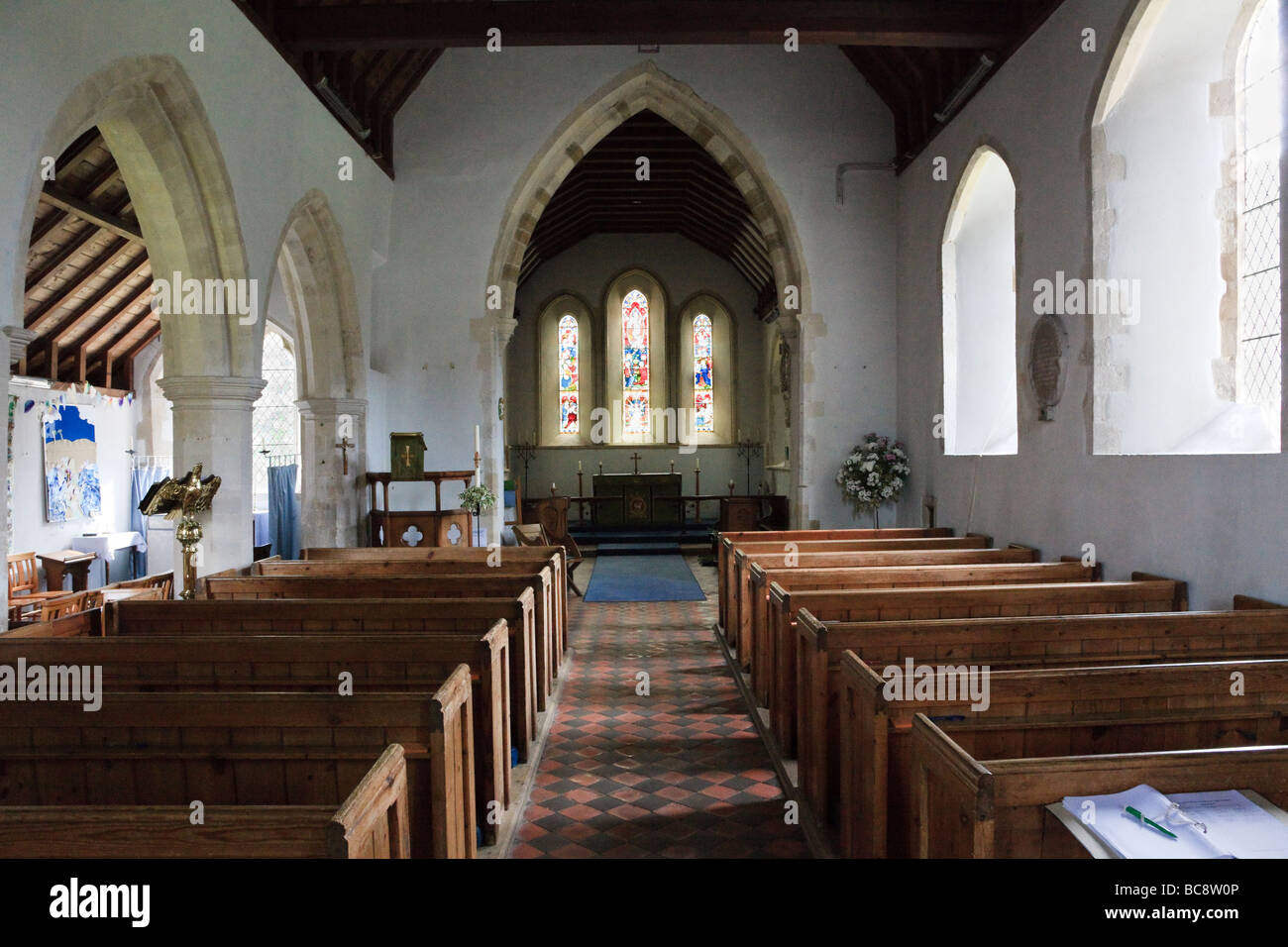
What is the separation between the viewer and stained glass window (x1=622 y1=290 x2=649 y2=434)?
14984mm

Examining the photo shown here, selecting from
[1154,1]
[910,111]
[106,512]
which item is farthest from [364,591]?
[106,512]

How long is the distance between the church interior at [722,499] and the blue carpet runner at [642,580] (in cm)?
9

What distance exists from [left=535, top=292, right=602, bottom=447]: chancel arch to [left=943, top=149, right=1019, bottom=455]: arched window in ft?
26.7

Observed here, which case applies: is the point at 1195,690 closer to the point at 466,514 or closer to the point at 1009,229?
the point at 1009,229

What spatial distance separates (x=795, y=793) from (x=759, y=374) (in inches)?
481

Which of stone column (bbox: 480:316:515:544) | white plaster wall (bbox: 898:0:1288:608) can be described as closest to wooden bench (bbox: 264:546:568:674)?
stone column (bbox: 480:316:515:544)

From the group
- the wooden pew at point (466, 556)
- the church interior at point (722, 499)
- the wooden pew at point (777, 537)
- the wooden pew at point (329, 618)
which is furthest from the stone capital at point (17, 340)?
the wooden pew at point (777, 537)

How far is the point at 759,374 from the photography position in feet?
49.7

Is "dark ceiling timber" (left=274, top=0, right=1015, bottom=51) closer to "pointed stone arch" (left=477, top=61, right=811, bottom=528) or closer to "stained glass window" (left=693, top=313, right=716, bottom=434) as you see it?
"pointed stone arch" (left=477, top=61, right=811, bottom=528)

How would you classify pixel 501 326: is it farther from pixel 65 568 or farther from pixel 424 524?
pixel 65 568

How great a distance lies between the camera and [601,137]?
8789 mm

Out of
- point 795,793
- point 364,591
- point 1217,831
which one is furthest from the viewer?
point 364,591

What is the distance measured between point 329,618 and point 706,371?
11.9 meters

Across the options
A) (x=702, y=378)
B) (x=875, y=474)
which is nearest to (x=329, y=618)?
(x=875, y=474)
